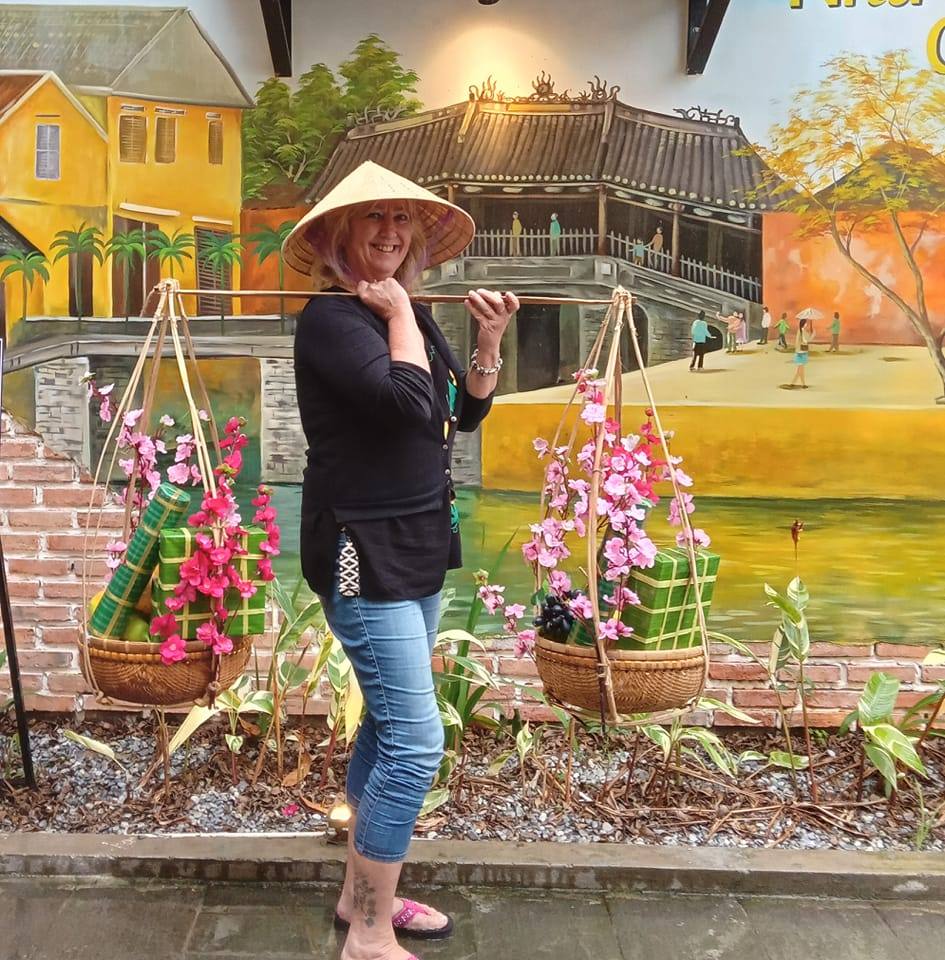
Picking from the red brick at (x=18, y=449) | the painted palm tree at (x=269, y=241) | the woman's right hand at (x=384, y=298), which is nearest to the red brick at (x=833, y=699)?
the woman's right hand at (x=384, y=298)

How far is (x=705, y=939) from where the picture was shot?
200 centimetres

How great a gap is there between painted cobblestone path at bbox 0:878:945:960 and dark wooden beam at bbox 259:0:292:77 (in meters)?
Result: 2.44

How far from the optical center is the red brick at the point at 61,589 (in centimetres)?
292

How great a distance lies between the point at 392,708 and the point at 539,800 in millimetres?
1019

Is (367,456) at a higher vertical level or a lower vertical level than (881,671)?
higher

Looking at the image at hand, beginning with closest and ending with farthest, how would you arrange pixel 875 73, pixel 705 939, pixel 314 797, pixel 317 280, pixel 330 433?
pixel 330 433
pixel 317 280
pixel 705 939
pixel 314 797
pixel 875 73

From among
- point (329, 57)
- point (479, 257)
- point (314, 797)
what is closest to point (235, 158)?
point (329, 57)

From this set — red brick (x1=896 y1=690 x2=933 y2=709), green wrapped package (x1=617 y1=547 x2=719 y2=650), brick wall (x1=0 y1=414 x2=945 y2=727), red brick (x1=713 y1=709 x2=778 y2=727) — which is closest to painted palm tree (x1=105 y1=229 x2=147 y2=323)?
brick wall (x1=0 y1=414 x2=945 y2=727)

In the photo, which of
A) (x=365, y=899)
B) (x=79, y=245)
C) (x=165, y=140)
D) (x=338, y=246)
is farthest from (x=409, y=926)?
(x=165, y=140)

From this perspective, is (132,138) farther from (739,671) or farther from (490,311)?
(739,671)

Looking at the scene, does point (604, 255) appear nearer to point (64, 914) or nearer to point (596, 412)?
point (596, 412)

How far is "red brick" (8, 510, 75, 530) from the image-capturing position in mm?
2928

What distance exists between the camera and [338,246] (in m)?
1.79

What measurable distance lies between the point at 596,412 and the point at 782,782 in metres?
1.39
